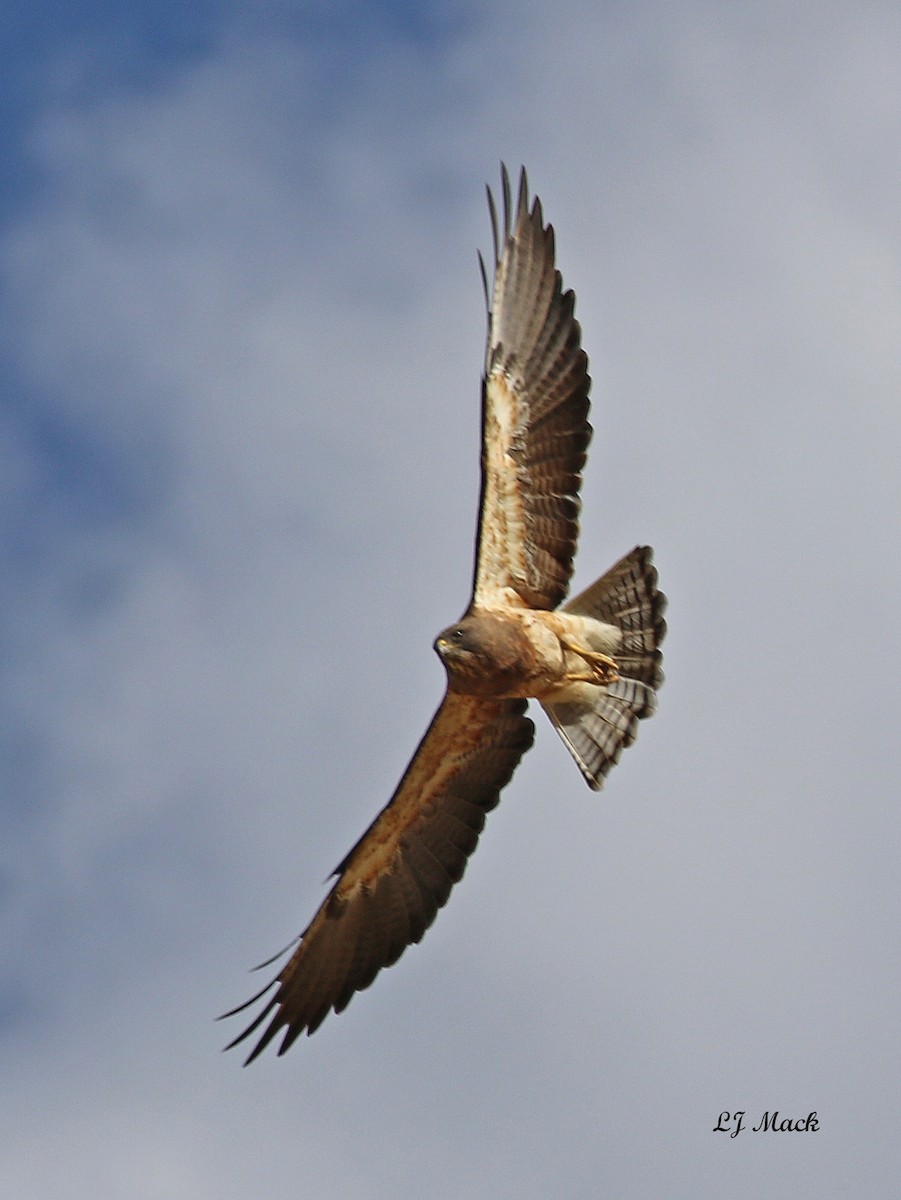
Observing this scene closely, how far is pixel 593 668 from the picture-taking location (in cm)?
1199

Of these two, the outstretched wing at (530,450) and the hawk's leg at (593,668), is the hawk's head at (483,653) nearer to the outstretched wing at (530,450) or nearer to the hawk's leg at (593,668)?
the outstretched wing at (530,450)

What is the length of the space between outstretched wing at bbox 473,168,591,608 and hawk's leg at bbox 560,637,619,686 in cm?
36

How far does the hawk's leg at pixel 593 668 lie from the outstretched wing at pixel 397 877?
1.42 feet

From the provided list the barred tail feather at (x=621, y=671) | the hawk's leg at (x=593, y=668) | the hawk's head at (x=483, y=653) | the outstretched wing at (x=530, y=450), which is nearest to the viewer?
the hawk's head at (x=483, y=653)

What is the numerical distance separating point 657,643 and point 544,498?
1.33 meters

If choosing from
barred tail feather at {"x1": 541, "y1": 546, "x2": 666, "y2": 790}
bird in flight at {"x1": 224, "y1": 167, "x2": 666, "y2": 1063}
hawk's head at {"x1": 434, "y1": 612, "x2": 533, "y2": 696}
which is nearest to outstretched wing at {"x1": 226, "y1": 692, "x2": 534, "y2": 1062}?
bird in flight at {"x1": 224, "y1": 167, "x2": 666, "y2": 1063}

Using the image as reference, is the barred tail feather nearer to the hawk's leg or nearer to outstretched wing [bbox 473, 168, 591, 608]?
the hawk's leg

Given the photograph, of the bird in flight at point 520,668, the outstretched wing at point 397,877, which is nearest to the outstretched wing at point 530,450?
the bird in flight at point 520,668

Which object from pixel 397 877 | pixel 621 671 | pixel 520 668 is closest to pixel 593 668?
pixel 621 671

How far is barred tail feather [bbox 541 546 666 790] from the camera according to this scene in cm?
1208

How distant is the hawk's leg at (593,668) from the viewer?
11.9m

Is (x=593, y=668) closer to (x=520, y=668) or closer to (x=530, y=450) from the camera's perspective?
(x=520, y=668)

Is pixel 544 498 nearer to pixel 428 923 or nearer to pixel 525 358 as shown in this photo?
pixel 525 358

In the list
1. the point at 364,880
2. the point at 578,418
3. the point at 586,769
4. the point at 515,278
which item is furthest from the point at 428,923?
the point at 515,278
